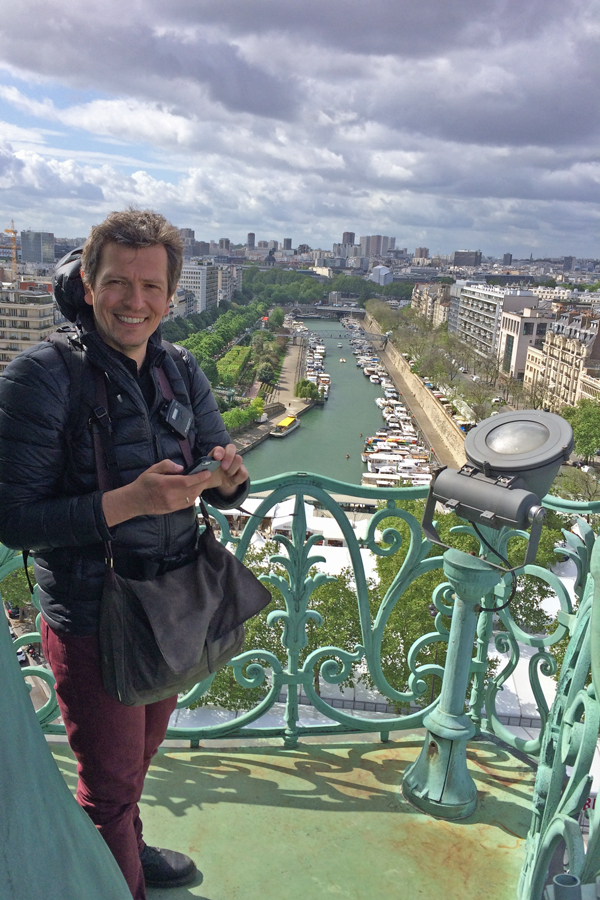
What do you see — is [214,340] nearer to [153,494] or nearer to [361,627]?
[361,627]

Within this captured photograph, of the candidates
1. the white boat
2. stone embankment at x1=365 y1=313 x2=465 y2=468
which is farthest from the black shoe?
the white boat

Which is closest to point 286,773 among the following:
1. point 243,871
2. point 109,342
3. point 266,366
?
point 243,871

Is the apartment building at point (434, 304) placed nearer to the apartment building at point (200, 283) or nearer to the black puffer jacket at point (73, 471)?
the apartment building at point (200, 283)

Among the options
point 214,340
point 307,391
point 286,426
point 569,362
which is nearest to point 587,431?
point 569,362

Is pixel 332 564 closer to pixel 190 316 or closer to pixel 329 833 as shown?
pixel 329 833

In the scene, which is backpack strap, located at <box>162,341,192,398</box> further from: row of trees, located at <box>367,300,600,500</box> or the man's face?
row of trees, located at <box>367,300,600,500</box>
